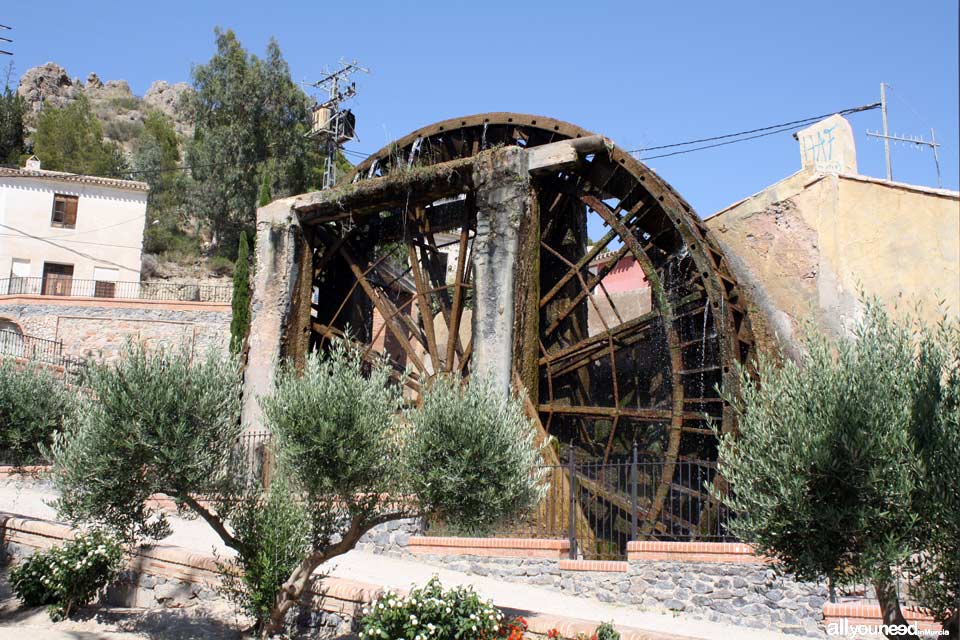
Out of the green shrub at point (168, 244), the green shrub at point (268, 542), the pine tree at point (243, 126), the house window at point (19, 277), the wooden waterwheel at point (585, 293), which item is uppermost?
the pine tree at point (243, 126)

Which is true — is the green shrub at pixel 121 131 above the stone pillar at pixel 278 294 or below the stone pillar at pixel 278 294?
above

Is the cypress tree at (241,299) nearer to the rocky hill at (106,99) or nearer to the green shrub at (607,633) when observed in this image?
the green shrub at (607,633)

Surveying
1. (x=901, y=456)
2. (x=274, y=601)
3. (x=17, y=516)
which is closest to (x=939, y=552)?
(x=901, y=456)

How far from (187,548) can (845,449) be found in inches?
296

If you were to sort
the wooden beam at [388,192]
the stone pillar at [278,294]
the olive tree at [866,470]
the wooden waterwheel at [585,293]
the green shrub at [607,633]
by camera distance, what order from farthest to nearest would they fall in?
the stone pillar at [278,294], the wooden beam at [388,192], the wooden waterwheel at [585,293], the green shrub at [607,633], the olive tree at [866,470]

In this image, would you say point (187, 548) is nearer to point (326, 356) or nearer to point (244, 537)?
point (244, 537)

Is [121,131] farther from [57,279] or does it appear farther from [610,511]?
[610,511]

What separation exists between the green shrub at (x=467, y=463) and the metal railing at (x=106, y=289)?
1997 centimetres

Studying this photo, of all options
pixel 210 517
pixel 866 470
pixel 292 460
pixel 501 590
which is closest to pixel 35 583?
pixel 210 517

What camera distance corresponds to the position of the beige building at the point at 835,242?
10.1 meters

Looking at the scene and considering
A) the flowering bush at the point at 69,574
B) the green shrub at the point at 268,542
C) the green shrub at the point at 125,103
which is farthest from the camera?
the green shrub at the point at 125,103

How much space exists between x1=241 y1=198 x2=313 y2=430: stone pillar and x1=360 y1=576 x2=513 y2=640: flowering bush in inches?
287

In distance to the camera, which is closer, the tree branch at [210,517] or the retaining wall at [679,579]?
the tree branch at [210,517]

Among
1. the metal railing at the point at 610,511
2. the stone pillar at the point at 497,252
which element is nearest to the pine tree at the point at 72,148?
the stone pillar at the point at 497,252
